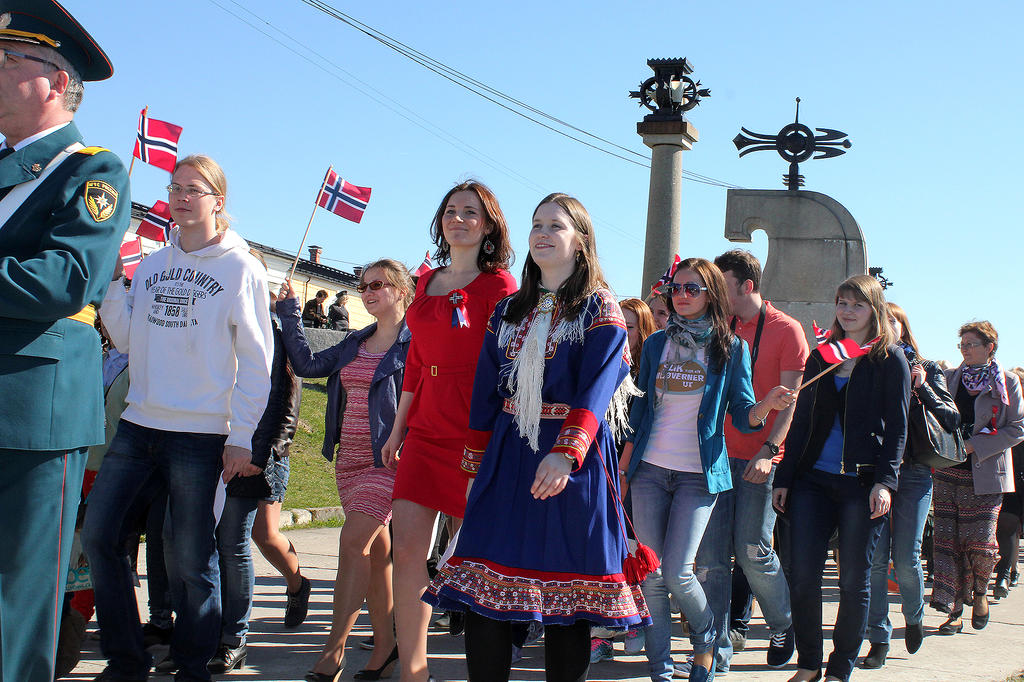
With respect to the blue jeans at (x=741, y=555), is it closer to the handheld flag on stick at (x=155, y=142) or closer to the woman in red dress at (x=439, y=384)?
the woman in red dress at (x=439, y=384)

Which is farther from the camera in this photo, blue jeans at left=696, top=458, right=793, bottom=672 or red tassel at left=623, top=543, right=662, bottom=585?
blue jeans at left=696, top=458, right=793, bottom=672

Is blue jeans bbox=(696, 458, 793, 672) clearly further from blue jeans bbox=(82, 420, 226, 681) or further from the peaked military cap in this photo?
the peaked military cap

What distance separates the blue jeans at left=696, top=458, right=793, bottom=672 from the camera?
5.35m

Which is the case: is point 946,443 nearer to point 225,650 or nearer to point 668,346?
point 668,346

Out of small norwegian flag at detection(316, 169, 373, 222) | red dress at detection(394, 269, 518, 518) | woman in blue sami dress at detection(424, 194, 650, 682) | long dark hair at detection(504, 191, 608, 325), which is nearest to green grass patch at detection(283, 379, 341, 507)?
small norwegian flag at detection(316, 169, 373, 222)

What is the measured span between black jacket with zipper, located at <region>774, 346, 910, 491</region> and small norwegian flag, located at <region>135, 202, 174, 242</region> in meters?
6.13

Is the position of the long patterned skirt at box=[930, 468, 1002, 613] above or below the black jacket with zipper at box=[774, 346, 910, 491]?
below

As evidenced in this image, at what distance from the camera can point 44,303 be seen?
302 centimetres

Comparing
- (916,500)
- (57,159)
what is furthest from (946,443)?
(57,159)

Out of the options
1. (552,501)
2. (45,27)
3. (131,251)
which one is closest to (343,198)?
(131,251)

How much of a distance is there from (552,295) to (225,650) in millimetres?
2560

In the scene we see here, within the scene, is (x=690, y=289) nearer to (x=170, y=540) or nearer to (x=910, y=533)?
(x=910, y=533)

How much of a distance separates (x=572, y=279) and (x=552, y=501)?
0.85 meters

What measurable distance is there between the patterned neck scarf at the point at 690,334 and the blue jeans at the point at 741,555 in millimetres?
816
